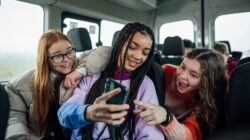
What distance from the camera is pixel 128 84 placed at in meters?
1.35

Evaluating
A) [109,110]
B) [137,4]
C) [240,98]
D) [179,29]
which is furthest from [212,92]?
[179,29]

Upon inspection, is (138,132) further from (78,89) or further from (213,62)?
(213,62)

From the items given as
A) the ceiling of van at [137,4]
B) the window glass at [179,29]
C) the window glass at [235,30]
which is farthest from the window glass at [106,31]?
the window glass at [235,30]

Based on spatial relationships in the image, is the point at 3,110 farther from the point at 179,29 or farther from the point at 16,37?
the point at 179,29

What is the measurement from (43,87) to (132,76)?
55 centimetres

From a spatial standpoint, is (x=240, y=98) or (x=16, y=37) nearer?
(x=240, y=98)

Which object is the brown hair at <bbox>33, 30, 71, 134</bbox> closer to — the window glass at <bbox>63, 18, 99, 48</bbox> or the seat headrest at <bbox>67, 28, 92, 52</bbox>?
the seat headrest at <bbox>67, 28, 92, 52</bbox>

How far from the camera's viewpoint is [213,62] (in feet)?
5.00

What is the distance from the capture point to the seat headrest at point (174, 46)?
3527mm

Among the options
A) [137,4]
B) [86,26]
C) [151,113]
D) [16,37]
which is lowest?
[151,113]

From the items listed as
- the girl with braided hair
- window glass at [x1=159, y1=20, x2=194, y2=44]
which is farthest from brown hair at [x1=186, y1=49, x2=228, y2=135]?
window glass at [x1=159, y1=20, x2=194, y2=44]

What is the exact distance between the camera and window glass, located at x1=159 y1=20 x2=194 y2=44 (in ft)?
16.4

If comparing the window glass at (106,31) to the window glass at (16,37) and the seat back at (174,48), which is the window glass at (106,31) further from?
the window glass at (16,37)

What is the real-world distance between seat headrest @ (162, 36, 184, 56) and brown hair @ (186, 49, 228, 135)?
1.98 meters
